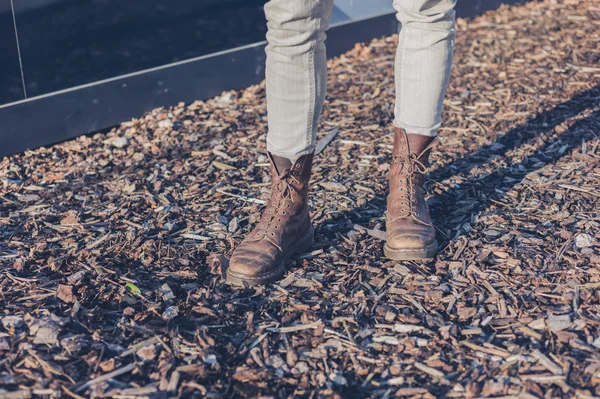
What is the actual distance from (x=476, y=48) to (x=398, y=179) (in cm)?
319

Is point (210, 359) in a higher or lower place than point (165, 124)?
higher

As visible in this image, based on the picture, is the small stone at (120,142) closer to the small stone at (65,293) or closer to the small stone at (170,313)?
the small stone at (65,293)

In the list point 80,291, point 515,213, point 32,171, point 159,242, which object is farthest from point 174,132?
point 515,213

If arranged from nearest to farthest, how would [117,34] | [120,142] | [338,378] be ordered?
[338,378]
[120,142]
[117,34]

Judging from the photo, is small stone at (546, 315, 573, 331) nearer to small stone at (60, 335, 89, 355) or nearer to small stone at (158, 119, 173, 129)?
small stone at (60, 335, 89, 355)

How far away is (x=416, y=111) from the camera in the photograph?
2906mm

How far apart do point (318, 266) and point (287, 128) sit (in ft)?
1.97

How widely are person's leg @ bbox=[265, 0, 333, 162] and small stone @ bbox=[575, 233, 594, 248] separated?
4.01 ft

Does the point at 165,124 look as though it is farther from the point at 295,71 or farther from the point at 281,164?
the point at 295,71

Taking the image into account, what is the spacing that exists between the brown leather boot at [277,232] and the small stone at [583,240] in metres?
1.18

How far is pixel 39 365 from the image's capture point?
7.50 feet

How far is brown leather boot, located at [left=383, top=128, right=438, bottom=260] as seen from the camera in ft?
9.37

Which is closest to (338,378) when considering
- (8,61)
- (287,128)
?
(287,128)

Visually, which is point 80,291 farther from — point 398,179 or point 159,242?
point 398,179
